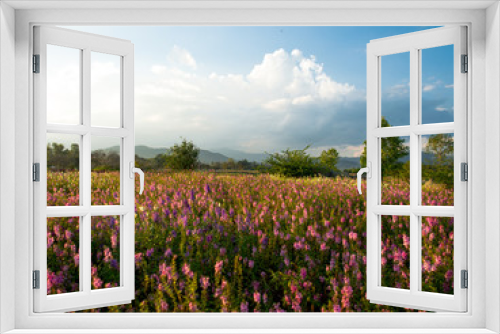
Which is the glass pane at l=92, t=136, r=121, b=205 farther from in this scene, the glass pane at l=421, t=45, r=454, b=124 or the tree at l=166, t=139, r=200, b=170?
the glass pane at l=421, t=45, r=454, b=124

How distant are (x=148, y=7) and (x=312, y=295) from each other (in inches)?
98.7

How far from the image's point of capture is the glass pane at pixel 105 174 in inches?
144

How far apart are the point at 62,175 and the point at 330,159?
2907mm

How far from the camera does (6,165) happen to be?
1.79 m

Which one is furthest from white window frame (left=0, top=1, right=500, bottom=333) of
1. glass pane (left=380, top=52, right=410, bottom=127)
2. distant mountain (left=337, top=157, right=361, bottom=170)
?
distant mountain (left=337, top=157, right=361, bottom=170)

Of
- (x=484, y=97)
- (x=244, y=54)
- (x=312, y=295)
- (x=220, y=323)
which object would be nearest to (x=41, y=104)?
(x=220, y=323)

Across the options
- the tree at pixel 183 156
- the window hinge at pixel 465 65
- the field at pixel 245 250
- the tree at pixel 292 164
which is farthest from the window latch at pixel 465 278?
the tree at pixel 183 156

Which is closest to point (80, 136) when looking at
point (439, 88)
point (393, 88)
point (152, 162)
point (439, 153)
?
point (439, 153)

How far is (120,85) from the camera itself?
2227 millimetres

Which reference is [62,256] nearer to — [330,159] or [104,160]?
[104,160]

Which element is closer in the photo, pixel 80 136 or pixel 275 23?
pixel 275 23

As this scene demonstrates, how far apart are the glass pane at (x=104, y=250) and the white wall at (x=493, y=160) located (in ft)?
8.42

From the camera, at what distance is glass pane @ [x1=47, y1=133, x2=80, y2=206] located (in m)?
3.42

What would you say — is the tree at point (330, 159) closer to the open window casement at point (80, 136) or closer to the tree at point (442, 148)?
the tree at point (442, 148)
